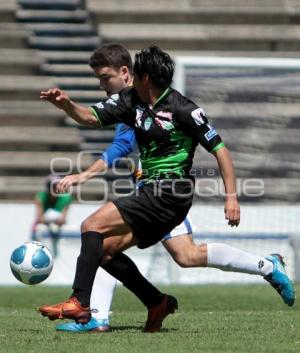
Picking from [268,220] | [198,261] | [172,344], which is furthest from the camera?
[268,220]

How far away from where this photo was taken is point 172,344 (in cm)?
589

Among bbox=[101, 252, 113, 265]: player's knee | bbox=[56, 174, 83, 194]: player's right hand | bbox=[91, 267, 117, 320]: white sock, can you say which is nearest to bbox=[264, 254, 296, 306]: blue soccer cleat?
bbox=[91, 267, 117, 320]: white sock

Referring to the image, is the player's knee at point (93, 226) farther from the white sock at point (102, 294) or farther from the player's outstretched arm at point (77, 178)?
the white sock at point (102, 294)

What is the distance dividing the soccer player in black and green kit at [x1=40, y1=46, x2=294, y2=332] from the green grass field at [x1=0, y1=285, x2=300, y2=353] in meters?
0.32

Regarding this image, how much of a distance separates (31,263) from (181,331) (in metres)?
1.07

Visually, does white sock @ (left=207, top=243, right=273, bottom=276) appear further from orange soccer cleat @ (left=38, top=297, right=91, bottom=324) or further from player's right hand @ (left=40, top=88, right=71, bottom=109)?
player's right hand @ (left=40, top=88, right=71, bottom=109)

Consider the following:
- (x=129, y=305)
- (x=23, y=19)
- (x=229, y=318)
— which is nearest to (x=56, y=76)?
(x=23, y=19)

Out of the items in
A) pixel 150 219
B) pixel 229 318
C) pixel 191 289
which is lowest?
pixel 191 289

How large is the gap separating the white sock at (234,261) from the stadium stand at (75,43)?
9.47 metres

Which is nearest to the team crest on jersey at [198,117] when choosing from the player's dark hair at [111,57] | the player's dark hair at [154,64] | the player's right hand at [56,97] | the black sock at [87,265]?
the player's dark hair at [154,64]

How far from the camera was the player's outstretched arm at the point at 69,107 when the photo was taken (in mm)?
6359

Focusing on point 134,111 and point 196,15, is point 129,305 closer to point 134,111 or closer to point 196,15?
point 134,111

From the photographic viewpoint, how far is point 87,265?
20.5ft

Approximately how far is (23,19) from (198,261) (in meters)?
12.0
